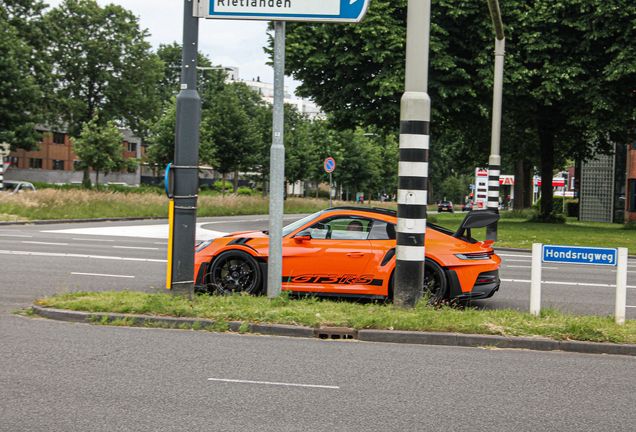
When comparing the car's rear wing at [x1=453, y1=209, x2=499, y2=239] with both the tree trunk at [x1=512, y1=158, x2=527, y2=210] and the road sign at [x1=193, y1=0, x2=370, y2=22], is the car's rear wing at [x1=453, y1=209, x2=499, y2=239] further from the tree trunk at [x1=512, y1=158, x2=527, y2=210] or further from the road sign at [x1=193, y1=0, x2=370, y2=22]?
the tree trunk at [x1=512, y1=158, x2=527, y2=210]

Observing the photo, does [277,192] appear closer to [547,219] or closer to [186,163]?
[186,163]

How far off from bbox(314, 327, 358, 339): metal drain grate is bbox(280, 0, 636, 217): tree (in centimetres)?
1847

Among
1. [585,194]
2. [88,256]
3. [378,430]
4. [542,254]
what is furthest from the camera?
[585,194]

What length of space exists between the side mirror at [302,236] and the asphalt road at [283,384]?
7.32ft

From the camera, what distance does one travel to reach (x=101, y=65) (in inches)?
2362

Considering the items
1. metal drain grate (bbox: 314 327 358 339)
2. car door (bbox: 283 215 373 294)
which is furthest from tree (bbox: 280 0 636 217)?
metal drain grate (bbox: 314 327 358 339)

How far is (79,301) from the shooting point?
8.08 m

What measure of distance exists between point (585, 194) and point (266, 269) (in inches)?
1623

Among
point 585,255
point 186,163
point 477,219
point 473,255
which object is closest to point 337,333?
point 473,255

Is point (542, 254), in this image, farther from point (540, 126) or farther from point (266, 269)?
point (540, 126)

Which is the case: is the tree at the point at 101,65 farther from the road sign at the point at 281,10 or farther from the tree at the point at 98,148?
the road sign at the point at 281,10

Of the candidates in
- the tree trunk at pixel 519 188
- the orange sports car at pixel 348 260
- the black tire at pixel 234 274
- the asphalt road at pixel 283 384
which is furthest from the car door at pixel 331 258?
the tree trunk at pixel 519 188

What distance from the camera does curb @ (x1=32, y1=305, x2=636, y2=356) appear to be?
685cm

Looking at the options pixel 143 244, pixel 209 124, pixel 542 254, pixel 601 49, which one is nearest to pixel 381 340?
pixel 542 254
